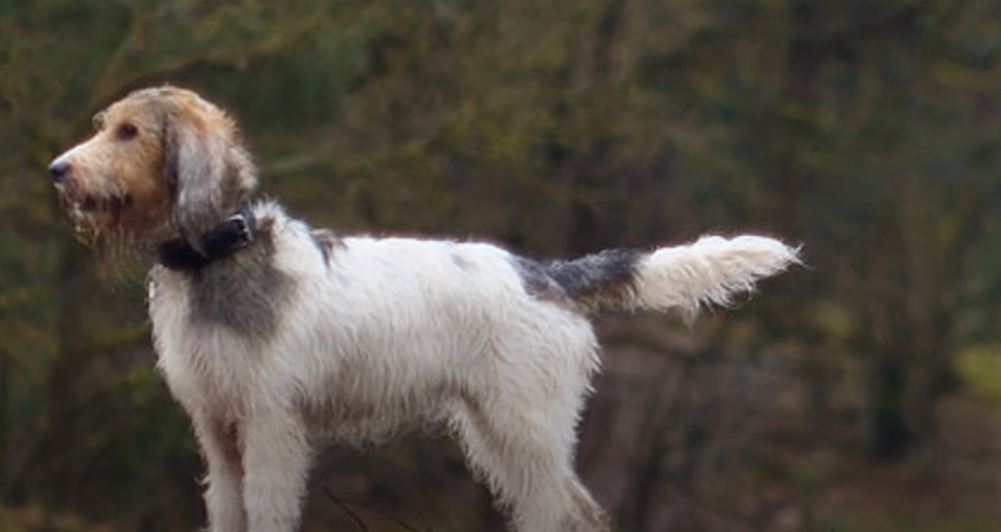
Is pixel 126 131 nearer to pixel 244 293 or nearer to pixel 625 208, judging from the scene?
pixel 244 293

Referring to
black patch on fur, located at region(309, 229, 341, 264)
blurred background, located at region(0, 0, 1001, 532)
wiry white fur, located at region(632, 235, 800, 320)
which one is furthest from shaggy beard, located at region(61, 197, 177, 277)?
blurred background, located at region(0, 0, 1001, 532)

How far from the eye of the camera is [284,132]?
15.5 meters

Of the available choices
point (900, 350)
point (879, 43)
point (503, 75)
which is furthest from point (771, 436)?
point (503, 75)

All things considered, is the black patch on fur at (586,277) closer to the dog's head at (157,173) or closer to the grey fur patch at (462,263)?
the grey fur patch at (462,263)

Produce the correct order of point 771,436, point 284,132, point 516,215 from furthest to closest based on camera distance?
1. point 771,436
2. point 516,215
3. point 284,132

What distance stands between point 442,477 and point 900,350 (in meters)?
6.46

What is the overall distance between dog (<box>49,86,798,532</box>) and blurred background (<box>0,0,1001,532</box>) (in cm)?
487

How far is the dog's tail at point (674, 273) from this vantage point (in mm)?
7648

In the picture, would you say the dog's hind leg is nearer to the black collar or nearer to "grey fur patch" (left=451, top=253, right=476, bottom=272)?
"grey fur patch" (left=451, top=253, right=476, bottom=272)

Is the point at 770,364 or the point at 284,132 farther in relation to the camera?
the point at 770,364

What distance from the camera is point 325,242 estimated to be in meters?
7.36

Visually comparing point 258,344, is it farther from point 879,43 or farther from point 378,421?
point 879,43

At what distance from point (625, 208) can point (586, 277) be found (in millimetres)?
10673

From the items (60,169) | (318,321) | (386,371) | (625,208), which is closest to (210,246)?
(318,321)
